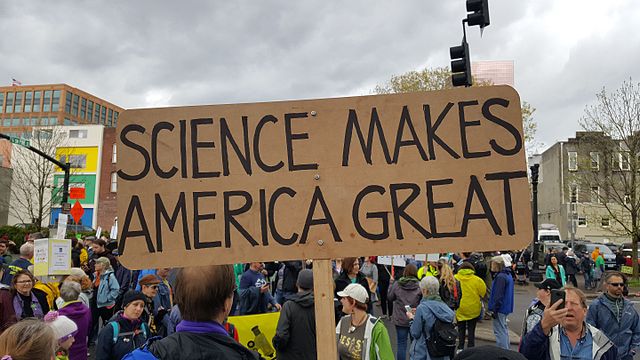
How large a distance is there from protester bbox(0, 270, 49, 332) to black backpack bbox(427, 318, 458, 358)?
497 cm

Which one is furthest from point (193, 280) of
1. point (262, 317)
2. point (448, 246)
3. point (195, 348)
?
point (262, 317)

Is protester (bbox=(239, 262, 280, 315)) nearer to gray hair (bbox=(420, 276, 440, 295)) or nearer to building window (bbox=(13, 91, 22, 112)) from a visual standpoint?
gray hair (bbox=(420, 276, 440, 295))

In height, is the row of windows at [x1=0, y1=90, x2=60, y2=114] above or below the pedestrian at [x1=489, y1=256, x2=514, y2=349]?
above

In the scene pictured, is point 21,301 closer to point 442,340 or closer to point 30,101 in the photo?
point 442,340

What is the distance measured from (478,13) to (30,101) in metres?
114

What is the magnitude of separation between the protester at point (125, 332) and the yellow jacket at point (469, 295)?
6.01m

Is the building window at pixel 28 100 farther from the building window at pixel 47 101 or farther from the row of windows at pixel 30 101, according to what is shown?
the building window at pixel 47 101

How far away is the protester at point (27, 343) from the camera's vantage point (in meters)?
2.50

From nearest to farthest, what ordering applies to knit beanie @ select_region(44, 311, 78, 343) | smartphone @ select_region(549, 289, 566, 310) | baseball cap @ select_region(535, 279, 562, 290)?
smartphone @ select_region(549, 289, 566, 310) < knit beanie @ select_region(44, 311, 78, 343) < baseball cap @ select_region(535, 279, 562, 290)

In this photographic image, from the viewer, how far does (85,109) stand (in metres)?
103

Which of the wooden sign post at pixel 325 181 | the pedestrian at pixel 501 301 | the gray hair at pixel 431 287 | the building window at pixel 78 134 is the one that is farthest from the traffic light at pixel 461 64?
the building window at pixel 78 134

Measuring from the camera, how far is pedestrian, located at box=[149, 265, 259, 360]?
1987mm

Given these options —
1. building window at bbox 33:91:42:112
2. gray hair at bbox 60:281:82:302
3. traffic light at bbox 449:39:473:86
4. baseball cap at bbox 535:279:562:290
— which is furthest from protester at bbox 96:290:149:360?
building window at bbox 33:91:42:112

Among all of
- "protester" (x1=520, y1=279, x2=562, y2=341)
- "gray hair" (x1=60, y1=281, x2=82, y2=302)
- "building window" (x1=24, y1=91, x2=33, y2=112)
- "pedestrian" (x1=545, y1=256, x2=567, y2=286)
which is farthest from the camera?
"building window" (x1=24, y1=91, x2=33, y2=112)
